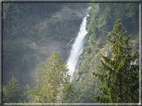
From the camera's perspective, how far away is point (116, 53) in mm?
7004

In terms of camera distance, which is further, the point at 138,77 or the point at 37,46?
the point at 37,46

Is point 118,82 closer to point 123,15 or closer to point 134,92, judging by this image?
point 134,92

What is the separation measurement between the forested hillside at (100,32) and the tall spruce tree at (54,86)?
13960 mm

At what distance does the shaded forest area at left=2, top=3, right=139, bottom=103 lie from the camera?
9.54 m

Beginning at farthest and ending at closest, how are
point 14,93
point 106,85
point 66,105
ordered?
point 14,93, point 66,105, point 106,85

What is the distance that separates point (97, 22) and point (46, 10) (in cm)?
1324

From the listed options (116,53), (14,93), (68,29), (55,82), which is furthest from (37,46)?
(116,53)

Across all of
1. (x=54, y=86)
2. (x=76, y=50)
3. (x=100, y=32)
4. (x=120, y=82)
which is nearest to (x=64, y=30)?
(x=76, y=50)

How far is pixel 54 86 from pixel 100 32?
71.6 ft

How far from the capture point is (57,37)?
3788cm

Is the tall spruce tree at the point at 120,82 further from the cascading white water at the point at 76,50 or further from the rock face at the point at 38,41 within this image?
the rock face at the point at 38,41

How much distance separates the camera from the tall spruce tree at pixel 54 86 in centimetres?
890

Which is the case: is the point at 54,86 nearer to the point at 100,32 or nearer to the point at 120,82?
the point at 120,82

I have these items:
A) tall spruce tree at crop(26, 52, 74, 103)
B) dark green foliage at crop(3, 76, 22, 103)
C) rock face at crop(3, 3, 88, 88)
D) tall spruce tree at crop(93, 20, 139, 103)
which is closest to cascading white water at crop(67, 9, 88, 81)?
rock face at crop(3, 3, 88, 88)
